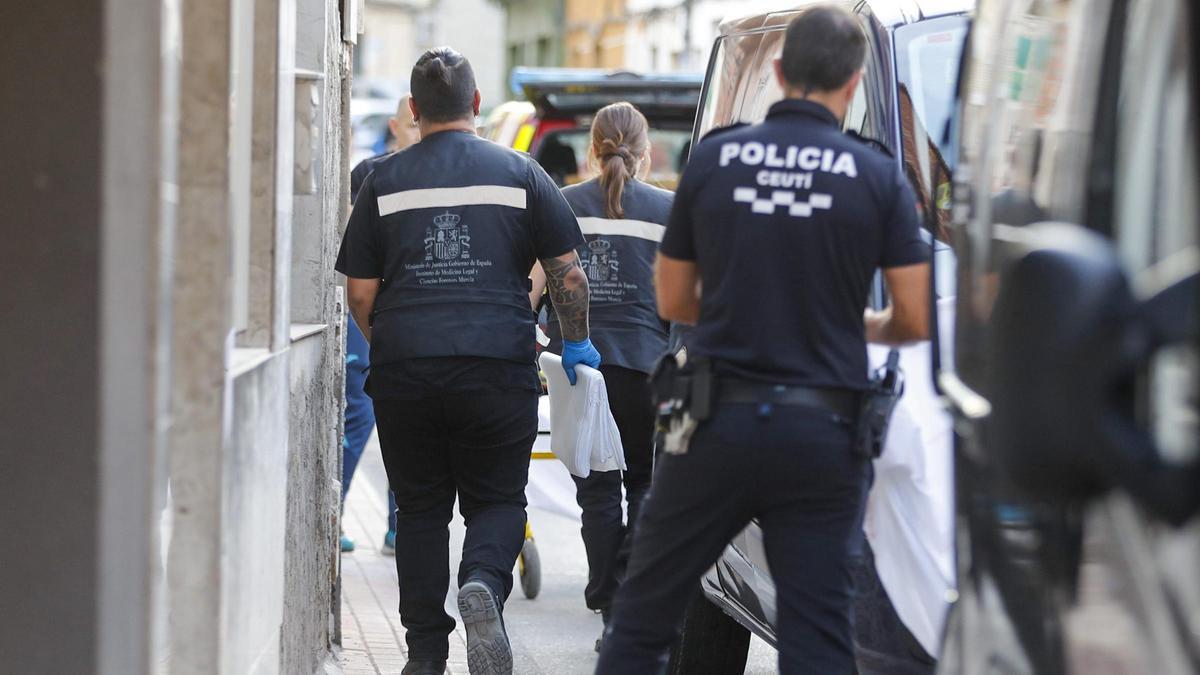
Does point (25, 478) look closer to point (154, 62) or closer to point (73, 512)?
point (73, 512)

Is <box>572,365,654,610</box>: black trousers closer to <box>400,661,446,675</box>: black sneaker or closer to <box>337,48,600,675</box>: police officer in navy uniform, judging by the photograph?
<box>337,48,600,675</box>: police officer in navy uniform

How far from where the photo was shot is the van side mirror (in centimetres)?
204

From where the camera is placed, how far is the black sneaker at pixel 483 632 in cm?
569

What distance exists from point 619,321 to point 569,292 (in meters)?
0.75

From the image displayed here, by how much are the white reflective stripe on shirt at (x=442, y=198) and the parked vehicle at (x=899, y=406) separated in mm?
751

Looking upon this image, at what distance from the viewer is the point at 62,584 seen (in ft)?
12.5

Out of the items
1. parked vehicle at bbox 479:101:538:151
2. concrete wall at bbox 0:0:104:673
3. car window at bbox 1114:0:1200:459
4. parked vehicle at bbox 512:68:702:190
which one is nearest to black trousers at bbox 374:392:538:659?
concrete wall at bbox 0:0:104:673

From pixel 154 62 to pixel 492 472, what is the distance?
2.54 meters

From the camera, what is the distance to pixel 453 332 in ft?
18.8

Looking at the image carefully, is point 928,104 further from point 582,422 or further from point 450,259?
point 582,422

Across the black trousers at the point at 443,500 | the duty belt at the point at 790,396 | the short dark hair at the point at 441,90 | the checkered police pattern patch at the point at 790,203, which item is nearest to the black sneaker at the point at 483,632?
the black trousers at the point at 443,500

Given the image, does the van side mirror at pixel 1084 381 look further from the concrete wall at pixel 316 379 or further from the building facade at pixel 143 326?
the concrete wall at pixel 316 379

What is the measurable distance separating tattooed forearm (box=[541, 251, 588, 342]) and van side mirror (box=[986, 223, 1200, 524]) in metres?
3.76

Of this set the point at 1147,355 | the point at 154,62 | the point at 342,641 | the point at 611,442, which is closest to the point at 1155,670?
the point at 1147,355
